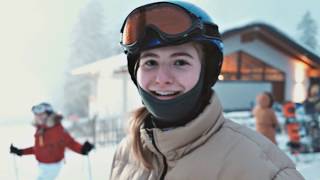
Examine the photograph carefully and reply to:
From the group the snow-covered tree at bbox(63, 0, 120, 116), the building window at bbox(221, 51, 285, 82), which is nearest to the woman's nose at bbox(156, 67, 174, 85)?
the building window at bbox(221, 51, 285, 82)

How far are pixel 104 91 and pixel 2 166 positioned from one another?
11.9m

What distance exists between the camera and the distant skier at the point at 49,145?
5621 millimetres

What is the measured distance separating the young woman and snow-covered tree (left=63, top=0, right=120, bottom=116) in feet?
113

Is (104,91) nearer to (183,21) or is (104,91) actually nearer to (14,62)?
(183,21)

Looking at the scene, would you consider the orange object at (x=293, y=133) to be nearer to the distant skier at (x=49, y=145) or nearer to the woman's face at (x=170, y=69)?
the distant skier at (x=49, y=145)

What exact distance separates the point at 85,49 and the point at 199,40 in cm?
3811

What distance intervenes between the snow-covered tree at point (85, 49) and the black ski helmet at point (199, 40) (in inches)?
1360

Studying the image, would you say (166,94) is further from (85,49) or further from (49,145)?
(85,49)

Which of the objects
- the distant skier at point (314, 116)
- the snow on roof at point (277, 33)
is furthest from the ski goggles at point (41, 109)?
the snow on roof at point (277, 33)

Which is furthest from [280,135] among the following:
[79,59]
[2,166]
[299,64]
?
[79,59]

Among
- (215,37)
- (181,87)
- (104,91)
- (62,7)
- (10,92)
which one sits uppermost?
(62,7)

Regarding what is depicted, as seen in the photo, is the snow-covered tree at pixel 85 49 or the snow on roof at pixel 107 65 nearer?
the snow on roof at pixel 107 65

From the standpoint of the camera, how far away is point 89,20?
4191 centimetres

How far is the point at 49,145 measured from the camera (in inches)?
223
